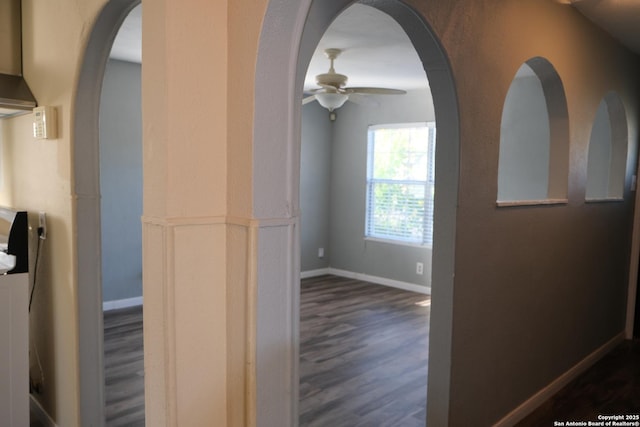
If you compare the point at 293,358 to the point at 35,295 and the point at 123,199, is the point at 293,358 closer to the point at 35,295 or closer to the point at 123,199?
the point at 35,295

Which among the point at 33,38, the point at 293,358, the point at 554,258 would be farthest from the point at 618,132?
the point at 33,38

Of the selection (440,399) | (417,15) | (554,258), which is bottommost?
(440,399)

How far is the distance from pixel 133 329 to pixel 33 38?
8.33ft

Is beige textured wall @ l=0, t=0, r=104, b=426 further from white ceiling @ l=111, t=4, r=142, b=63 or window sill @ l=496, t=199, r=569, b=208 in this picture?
window sill @ l=496, t=199, r=569, b=208

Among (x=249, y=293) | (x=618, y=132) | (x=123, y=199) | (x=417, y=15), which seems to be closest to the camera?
(x=249, y=293)

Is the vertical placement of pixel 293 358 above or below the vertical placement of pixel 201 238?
below

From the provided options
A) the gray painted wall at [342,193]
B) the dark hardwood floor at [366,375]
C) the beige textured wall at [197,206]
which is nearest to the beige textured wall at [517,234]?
the dark hardwood floor at [366,375]

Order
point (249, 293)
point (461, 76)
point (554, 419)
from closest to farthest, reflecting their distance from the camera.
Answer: point (249, 293) → point (461, 76) → point (554, 419)

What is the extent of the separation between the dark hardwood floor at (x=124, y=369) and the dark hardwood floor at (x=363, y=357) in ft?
3.14

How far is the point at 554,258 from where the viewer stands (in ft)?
9.27

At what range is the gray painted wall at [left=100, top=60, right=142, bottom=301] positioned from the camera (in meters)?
4.51

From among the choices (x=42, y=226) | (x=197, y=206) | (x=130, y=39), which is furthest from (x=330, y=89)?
(x=197, y=206)

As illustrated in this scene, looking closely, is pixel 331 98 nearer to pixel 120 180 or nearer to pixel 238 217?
pixel 120 180

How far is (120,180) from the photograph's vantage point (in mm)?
4613
